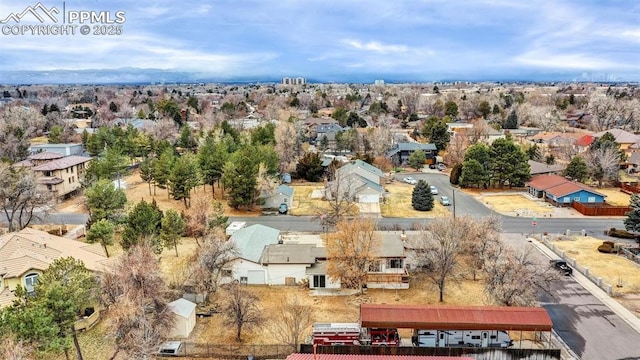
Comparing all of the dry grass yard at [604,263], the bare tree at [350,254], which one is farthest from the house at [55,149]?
the dry grass yard at [604,263]

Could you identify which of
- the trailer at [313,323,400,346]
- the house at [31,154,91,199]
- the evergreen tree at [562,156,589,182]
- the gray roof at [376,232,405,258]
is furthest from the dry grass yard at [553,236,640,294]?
the house at [31,154,91,199]

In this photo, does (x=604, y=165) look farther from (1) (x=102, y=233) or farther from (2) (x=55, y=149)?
(2) (x=55, y=149)

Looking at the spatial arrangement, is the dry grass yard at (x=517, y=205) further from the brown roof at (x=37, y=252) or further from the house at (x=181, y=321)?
the brown roof at (x=37, y=252)

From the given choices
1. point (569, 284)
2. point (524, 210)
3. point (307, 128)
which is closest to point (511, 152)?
point (524, 210)

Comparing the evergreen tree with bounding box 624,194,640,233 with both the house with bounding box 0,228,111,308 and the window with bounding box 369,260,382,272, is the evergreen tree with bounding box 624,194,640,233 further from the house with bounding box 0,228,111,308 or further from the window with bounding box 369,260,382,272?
the house with bounding box 0,228,111,308

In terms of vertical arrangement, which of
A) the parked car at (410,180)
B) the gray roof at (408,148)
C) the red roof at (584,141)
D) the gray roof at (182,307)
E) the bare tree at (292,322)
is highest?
the red roof at (584,141)

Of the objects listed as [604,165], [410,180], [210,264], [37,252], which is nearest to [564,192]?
[604,165]
